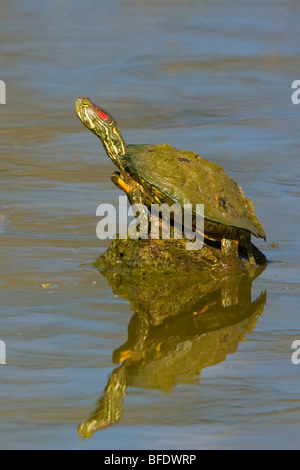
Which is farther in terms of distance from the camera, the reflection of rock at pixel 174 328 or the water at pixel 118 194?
the reflection of rock at pixel 174 328

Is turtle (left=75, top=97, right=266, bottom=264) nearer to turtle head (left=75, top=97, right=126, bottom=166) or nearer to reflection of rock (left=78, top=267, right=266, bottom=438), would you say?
turtle head (left=75, top=97, right=126, bottom=166)

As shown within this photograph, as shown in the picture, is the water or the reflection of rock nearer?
the water

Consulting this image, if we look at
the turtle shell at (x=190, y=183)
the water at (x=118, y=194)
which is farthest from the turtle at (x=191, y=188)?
the water at (x=118, y=194)

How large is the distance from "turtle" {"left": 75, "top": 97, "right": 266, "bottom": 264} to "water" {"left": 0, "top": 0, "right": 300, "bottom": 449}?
15.7 inches

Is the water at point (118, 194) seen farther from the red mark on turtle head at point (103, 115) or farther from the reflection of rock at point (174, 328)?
the red mark on turtle head at point (103, 115)

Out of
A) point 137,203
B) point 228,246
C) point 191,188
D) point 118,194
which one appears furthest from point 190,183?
point 118,194

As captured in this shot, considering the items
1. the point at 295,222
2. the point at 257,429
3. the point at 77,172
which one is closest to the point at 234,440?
the point at 257,429

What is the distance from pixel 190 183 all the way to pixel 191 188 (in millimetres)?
40

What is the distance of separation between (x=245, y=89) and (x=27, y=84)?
2.99 meters

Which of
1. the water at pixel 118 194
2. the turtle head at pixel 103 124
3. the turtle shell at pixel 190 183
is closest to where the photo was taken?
the water at pixel 118 194

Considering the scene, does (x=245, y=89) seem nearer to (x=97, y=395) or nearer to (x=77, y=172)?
(x=77, y=172)

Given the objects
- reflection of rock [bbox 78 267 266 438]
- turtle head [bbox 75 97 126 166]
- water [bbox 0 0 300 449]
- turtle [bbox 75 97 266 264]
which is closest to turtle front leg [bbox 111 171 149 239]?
turtle [bbox 75 97 266 264]

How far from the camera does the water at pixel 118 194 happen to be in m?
3.84

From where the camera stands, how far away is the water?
3.84 metres
